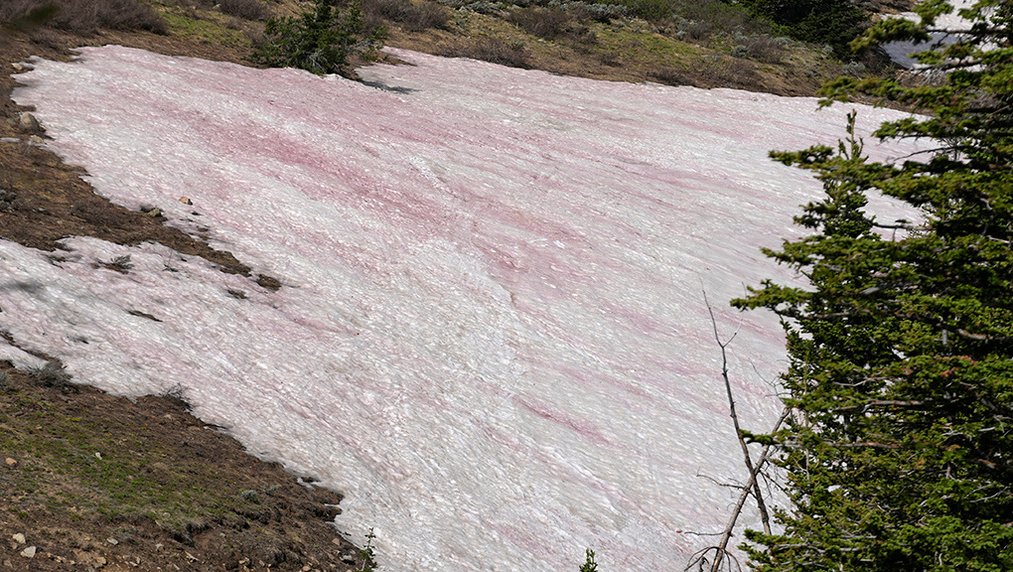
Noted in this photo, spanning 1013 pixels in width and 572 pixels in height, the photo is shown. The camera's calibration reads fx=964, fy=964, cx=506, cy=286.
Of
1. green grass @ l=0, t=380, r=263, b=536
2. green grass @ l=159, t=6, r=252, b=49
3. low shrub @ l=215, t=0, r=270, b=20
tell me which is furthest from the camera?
low shrub @ l=215, t=0, r=270, b=20

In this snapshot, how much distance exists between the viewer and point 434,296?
18.2m

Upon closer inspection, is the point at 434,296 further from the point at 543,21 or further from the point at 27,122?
the point at 543,21

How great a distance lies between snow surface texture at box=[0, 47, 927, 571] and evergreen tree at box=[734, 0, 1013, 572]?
14.2 ft

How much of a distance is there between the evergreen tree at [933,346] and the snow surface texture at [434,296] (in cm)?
432

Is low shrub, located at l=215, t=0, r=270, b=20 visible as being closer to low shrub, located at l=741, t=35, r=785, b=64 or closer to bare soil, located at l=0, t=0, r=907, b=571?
bare soil, located at l=0, t=0, r=907, b=571

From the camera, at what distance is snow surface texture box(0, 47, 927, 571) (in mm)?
12359

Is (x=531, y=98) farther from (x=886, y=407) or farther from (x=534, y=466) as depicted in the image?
(x=886, y=407)

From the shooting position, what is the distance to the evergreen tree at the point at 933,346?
25.5 ft

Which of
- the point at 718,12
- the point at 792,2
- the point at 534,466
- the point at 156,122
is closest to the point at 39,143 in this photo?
the point at 156,122

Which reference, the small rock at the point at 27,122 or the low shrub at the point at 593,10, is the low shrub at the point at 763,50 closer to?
the low shrub at the point at 593,10

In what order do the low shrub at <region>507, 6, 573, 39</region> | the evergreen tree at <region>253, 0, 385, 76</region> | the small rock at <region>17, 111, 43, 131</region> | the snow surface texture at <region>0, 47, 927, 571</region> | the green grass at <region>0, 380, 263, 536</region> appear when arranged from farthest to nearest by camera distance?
the low shrub at <region>507, 6, 573, 39</region>, the evergreen tree at <region>253, 0, 385, 76</region>, the small rock at <region>17, 111, 43, 131</region>, the snow surface texture at <region>0, 47, 927, 571</region>, the green grass at <region>0, 380, 263, 536</region>

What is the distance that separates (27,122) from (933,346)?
1743cm

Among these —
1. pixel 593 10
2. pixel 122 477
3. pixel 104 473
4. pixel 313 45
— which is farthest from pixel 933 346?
pixel 593 10

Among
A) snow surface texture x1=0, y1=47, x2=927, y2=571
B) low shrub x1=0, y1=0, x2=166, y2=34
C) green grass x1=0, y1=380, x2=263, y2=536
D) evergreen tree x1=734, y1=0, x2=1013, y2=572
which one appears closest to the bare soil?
green grass x1=0, y1=380, x2=263, y2=536
